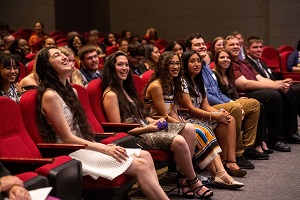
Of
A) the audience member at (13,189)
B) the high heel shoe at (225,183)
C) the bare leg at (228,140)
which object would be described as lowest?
the high heel shoe at (225,183)

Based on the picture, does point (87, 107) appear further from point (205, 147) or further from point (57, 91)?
point (205, 147)

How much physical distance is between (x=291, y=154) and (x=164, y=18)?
22.3 ft

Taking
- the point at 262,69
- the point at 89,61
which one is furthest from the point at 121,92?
the point at 262,69

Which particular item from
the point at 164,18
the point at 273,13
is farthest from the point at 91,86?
the point at 164,18

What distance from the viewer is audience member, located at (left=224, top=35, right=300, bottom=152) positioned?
5.59 meters

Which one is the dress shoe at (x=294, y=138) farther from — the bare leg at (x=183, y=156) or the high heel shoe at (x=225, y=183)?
the bare leg at (x=183, y=156)

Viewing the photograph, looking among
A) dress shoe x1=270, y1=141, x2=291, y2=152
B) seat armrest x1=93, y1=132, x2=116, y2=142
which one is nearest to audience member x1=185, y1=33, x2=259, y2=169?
dress shoe x1=270, y1=141, x2=291, y2=152

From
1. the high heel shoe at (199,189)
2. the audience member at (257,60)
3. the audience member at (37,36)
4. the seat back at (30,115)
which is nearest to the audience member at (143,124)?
the high heel shoe at (199,189)

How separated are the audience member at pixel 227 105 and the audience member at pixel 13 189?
2.73 metres

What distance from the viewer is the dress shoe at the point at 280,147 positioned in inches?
216

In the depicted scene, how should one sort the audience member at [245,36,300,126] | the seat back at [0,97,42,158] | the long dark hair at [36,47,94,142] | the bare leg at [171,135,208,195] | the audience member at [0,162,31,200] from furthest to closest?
the audience member at [245,36,300,126]
the bare leg at [171,135,208,195]
the long dark hair at [36,47,94,142]
the seat back at [0,97,42,158]
the audience member at [0,162,31,200]

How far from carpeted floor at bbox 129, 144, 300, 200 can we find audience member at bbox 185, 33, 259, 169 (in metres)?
0.17

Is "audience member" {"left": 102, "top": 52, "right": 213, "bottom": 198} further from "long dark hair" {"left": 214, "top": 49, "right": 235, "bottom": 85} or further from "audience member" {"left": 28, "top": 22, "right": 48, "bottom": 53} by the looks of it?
"audience member" {"left": 28, "top": 22, "right": 48, "bottom": 53}

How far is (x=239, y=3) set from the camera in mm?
10859
